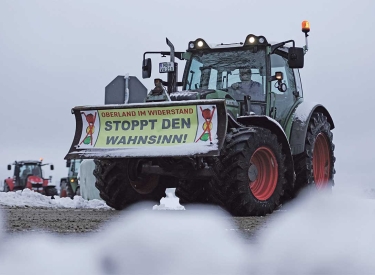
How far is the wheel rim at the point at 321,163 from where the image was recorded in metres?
11.1

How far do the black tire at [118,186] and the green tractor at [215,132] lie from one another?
0.04 feet

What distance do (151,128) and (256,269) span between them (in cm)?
521

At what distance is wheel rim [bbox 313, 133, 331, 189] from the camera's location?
11102 millimetres

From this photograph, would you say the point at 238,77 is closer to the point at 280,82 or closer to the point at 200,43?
the point at 280,82

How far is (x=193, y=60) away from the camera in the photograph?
10.3 meters

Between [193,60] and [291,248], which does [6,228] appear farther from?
[193,60]

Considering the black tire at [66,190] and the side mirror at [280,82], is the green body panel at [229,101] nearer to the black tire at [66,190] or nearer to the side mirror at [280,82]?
the side mirror at [280,82]

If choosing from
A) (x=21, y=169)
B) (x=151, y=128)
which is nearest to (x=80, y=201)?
(x=151, y=128)

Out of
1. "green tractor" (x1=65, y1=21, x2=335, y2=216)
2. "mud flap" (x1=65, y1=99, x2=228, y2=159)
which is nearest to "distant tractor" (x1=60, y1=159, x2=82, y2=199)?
"green tractor" (x1=65, y1=21, x2=335, y2=216)

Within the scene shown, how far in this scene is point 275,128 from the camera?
30.1ft

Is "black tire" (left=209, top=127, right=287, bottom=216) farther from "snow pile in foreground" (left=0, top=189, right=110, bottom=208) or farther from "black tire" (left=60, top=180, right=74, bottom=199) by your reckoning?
"black tire" (left=60, top=180, right=74, bottom=199)

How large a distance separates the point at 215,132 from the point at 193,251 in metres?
4.33

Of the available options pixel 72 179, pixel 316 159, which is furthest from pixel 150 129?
pixel 72 179

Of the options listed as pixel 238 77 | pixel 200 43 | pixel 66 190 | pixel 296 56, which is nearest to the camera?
pixel 296 56
